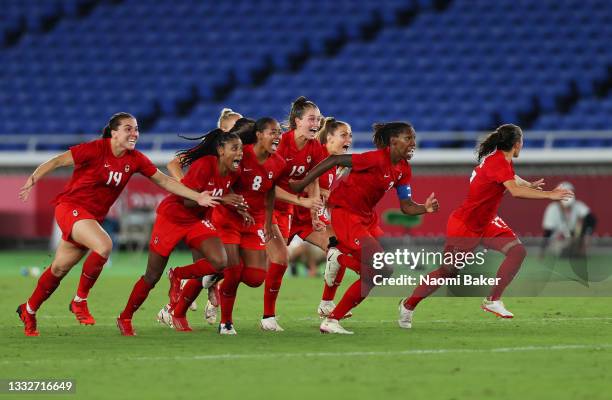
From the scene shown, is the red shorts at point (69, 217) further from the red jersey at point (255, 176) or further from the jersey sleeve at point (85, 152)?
the red jersey at point (255, 176)

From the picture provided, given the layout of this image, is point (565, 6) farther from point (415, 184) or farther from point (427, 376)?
point (427, 376)

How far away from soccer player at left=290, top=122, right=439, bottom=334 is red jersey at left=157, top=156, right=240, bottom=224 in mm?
686

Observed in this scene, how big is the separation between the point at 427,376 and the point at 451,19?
72.2 ft

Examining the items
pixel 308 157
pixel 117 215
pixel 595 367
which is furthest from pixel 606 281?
pixel 117 215

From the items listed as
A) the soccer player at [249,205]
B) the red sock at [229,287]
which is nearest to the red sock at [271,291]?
the soccer player at [249,205]

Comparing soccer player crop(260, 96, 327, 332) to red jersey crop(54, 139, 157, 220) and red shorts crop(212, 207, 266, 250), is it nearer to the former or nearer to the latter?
red shorts crop(212, 207, 266, 250)

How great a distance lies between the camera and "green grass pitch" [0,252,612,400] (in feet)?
22.6

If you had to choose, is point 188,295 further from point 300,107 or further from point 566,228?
point 566,228

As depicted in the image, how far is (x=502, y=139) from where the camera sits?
11133mm

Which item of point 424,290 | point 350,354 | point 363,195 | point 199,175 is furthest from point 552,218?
point 350,354

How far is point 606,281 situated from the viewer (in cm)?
1525

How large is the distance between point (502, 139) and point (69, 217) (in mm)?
4010

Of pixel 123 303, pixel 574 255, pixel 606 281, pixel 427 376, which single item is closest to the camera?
pixel 427 376

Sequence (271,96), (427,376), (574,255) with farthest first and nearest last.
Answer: (271,96)
(574,255)
(427,376)
